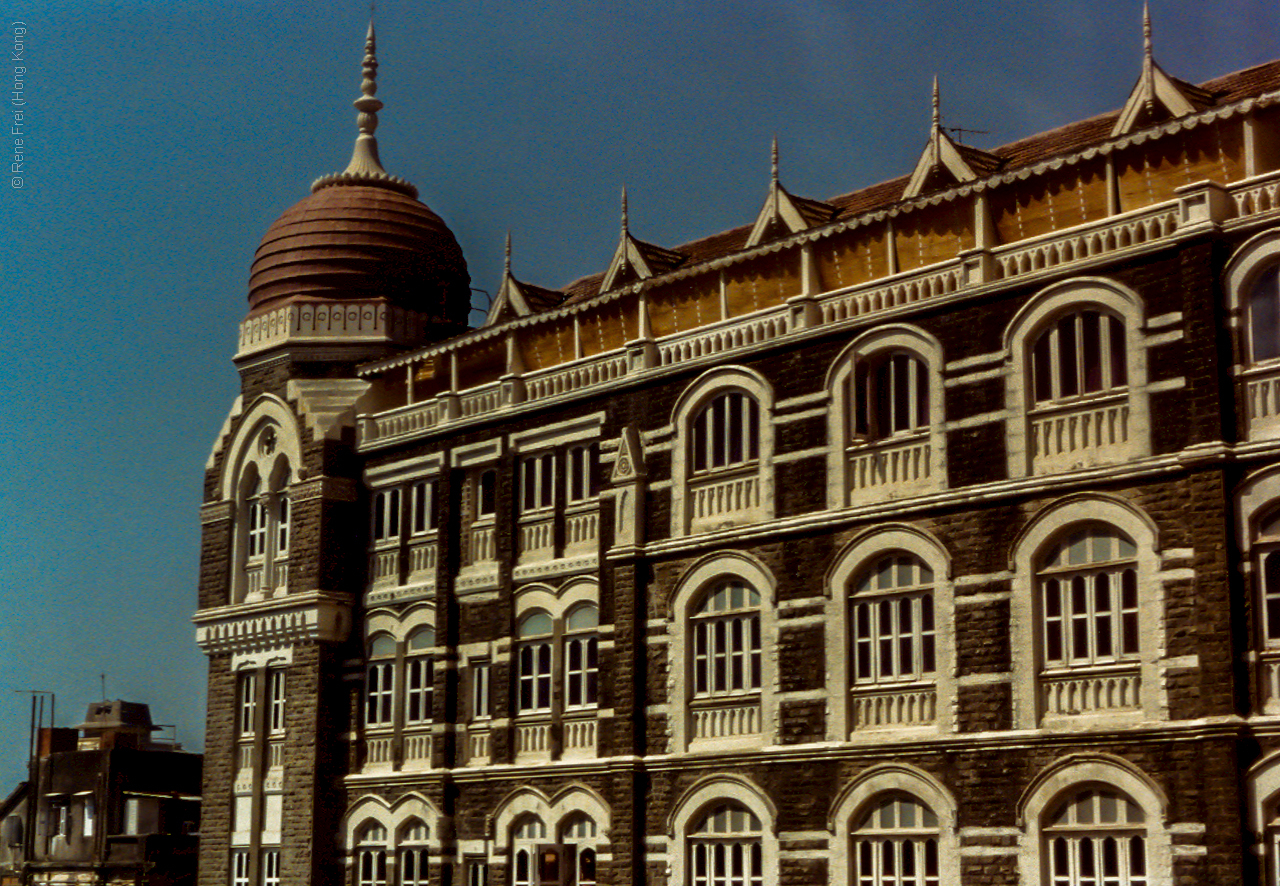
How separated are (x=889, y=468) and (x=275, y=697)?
16.2 m

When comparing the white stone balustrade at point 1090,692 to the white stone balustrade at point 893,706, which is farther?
the white stone balustrade at point 893,706

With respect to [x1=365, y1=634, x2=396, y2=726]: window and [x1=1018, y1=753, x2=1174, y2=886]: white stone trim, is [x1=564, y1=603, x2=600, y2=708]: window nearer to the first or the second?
[x1=365, y1=634, x2=396, y2=726]: window

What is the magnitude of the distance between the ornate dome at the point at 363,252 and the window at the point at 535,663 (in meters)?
8.88

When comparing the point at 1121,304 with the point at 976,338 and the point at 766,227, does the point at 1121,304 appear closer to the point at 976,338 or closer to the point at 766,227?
the point at 976,338

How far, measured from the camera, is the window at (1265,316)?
83.7 ft

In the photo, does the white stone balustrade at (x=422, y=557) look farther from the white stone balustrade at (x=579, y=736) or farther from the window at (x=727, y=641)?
the window at (x=727, y=641)

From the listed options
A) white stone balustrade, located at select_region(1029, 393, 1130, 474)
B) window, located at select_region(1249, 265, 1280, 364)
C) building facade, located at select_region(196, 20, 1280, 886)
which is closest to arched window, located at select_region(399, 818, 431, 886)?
building facade, located at select_region(196, 20, 1280, 886)

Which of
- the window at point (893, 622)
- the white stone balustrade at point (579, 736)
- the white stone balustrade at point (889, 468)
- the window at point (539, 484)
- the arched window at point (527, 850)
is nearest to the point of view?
the window at point (893, 622)

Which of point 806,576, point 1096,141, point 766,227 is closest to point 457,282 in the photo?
point 766,227

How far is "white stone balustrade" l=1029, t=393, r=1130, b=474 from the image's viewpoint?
88.1ft

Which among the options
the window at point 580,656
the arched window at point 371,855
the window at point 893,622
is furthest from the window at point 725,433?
the arched window at point 371,855

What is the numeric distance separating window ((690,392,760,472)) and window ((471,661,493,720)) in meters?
6.63

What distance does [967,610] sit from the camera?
92.0 ft

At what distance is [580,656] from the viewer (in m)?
34.8
